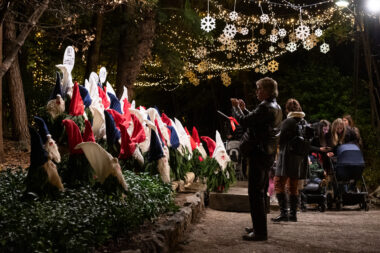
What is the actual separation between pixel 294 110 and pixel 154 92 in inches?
963

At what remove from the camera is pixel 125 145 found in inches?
273

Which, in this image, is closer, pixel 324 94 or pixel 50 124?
pixel 50 124

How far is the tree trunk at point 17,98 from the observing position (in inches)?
524

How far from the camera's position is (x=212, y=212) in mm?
8766

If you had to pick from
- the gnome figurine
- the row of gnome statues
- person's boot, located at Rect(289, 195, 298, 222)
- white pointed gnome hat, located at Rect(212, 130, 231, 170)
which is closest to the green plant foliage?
the gnome figurine

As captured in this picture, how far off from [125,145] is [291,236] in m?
2.48

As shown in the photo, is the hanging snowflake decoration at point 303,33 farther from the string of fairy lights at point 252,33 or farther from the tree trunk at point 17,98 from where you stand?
the tree trunk at point 17,98

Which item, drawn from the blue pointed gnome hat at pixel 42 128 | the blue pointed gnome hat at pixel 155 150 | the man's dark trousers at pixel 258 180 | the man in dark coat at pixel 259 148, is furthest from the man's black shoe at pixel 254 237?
the blue pointed gnome hat at pixel 42 128

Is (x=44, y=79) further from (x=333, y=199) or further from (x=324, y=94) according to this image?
(x=333, y=199)

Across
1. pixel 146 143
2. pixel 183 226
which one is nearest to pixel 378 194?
pixel 146 143

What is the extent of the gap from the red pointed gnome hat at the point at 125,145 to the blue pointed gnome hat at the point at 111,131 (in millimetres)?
112

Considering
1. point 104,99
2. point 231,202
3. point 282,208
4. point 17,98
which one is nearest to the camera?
point 282,208

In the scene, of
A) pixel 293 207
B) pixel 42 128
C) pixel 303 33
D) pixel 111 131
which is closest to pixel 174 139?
pixel 111 131

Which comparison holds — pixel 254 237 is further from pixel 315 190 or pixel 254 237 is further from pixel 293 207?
pixel 315 190
